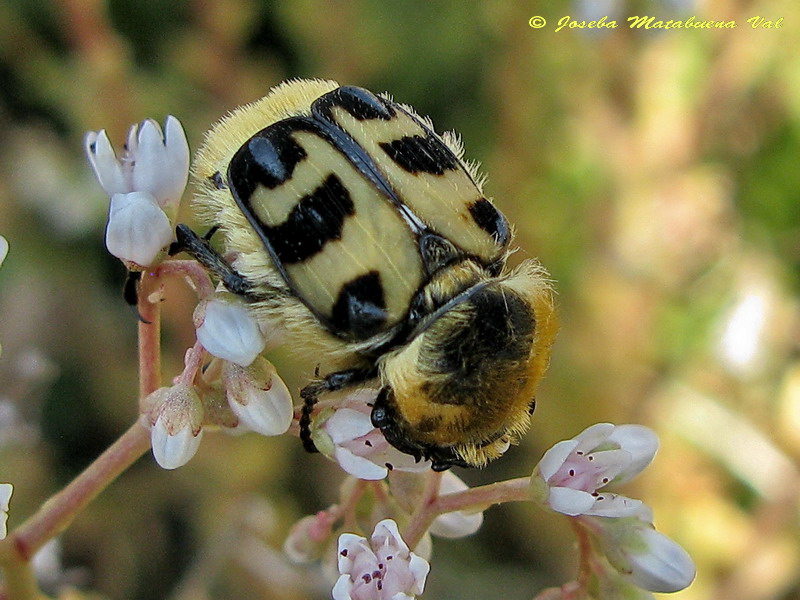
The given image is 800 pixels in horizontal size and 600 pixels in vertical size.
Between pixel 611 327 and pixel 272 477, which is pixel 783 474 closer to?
pixel 611 327

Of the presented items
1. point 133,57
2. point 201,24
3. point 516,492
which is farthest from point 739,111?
point 516,492

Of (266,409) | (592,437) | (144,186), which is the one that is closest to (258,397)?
(266,409)

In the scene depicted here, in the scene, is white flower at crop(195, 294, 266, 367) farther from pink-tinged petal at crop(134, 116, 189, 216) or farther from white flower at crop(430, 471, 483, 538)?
white flower at crop(430, 471, 483, 538)

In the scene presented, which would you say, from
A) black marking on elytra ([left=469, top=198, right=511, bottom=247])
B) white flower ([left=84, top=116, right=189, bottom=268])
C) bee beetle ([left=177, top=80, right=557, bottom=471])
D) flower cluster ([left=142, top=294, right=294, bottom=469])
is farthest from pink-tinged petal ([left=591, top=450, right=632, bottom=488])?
white flower ([left=84, top=116, right=189, bottom=268])

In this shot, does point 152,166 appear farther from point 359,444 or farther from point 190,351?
point 359,444

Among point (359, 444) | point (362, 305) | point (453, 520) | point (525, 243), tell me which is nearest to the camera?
point (362, 305)

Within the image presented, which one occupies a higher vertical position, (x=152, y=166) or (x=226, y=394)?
(x=152, y=166)
